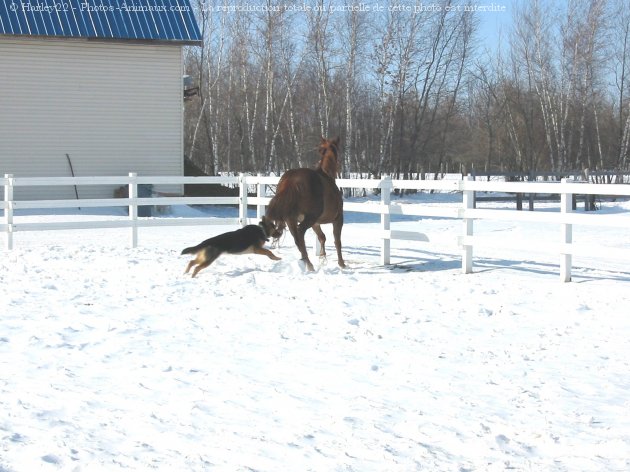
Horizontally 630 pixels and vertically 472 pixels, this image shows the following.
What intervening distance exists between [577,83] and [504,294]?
A: 34.5 metres

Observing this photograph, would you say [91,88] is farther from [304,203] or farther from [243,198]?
[304,203]

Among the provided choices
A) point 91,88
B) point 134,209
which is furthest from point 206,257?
point 91,88

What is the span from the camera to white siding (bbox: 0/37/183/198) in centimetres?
2216

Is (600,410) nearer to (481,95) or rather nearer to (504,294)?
(504,294)

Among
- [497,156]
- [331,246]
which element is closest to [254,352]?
[331,246]

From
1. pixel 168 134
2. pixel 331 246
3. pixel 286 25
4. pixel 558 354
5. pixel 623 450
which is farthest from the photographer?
pixel 286 25

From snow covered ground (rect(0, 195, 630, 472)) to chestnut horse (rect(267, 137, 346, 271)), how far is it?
49cm

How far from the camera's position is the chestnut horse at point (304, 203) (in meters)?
10.7

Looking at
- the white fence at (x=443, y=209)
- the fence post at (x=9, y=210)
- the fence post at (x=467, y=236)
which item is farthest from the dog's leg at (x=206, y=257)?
the fence post at (x=9, y=210)

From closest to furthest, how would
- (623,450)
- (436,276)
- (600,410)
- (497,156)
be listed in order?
(623,450)
(600,410)
(436,276)
(497,156)

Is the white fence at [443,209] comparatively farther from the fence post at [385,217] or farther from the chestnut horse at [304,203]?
the chestnut horse at [304,203]

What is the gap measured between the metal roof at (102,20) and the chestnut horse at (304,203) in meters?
13.1

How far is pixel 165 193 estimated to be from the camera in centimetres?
2389

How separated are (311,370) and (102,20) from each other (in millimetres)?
19263
